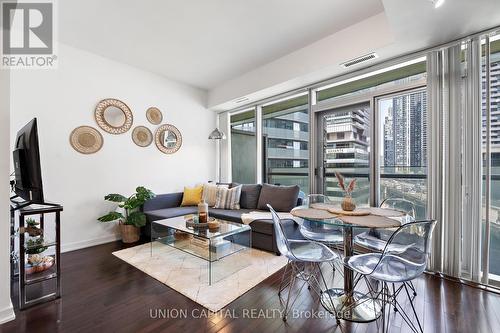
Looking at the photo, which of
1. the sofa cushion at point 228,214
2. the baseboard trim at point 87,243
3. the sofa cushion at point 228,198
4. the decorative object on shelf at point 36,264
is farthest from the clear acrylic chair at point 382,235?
the baseboard trim at point 87,243

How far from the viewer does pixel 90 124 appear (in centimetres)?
339

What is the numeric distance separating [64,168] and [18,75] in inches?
48.8

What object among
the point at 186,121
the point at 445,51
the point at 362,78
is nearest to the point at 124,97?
the point at 186,121

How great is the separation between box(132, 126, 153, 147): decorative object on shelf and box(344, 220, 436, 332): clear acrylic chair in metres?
3.58

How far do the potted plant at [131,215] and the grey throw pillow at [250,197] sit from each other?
155cm

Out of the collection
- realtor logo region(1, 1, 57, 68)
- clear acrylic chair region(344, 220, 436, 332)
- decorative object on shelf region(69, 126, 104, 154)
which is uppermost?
realtor logo region(1, 1, 57, 68)

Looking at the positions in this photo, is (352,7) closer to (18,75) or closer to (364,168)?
(364,168)

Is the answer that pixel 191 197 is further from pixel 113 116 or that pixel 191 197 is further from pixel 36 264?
pixel 36 264

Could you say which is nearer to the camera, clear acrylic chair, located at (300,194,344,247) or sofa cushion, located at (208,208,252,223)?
clear acrylic chair, located at (300,194,344,247)

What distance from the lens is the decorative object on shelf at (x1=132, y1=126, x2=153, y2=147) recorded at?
3857 millimetres

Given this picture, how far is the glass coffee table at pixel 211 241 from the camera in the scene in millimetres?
2414

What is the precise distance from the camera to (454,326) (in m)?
1.63

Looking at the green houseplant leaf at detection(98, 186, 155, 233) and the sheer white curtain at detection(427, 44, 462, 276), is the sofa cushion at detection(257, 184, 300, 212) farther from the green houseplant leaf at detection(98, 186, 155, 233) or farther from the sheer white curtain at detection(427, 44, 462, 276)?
the green houseplant leaf at detection(98, 186, 155, 233)

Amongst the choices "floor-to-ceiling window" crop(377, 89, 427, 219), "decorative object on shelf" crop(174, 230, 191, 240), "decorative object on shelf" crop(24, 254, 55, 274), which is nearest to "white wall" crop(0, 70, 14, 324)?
"decorative object on shelf" crop(24, 254, 55, 274)
